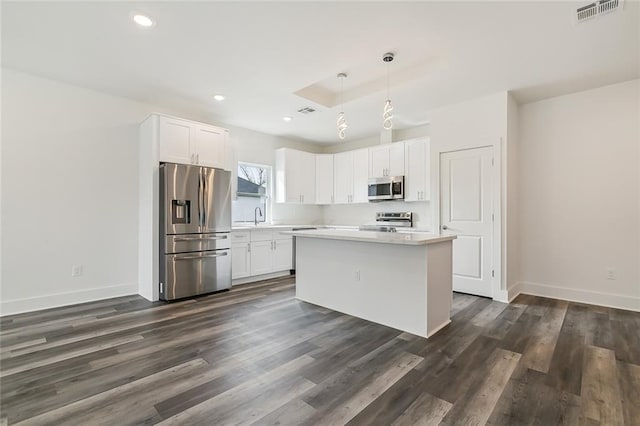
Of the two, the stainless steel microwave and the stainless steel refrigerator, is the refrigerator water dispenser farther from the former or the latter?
the stainless steel microwave

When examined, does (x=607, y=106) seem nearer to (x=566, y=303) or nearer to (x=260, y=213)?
(x=566, y=303)

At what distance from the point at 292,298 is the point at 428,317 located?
188cm

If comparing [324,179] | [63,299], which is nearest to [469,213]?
[324,179]

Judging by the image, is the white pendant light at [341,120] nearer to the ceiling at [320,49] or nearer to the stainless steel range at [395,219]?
the ceiling at [320,49]

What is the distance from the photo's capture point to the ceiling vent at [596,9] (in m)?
2.24

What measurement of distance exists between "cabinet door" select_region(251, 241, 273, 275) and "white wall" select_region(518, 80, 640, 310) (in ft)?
13.0

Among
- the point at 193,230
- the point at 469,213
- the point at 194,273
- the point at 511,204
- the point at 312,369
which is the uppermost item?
the point at 511,204

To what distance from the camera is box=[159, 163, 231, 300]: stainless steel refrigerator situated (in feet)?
12.8

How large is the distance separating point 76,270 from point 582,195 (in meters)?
6.64

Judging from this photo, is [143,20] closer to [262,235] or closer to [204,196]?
[204,196]

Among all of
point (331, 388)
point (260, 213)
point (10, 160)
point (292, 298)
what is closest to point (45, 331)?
point (10, 160)

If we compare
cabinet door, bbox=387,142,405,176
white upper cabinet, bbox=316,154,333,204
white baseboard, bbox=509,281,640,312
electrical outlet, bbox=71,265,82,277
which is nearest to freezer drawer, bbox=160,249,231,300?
electrical outlet, bbox=71,265,82,277

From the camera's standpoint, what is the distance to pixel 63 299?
3641 mm

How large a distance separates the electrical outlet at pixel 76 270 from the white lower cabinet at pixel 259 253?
1.93 metres
